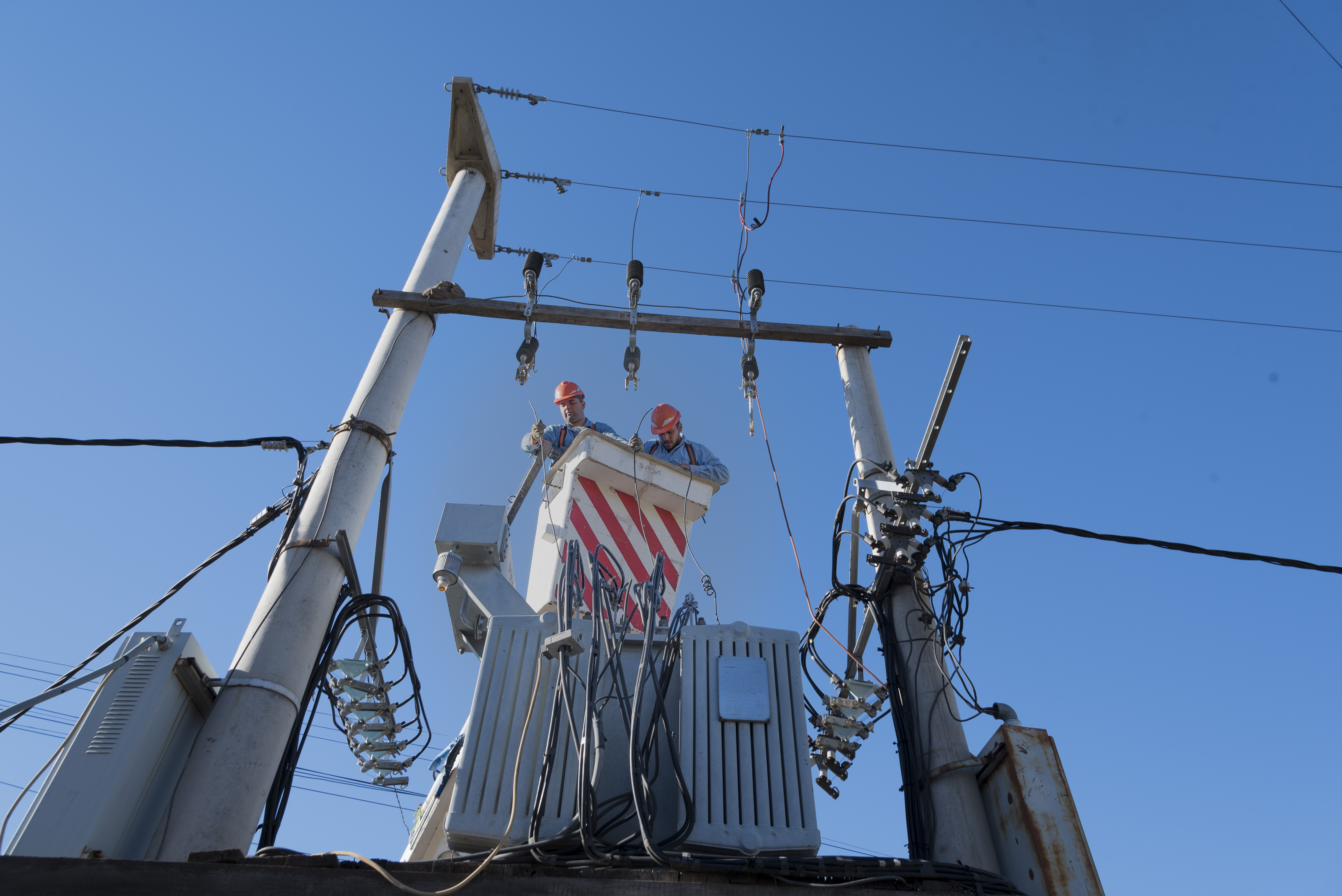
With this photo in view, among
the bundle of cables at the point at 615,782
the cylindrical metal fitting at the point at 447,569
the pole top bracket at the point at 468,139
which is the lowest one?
the bundle of cables at the point at 615,782

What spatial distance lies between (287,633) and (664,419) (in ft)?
14.2

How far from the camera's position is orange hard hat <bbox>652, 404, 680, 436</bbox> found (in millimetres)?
7879

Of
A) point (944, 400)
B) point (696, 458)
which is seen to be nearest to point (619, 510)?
point (696, 458)

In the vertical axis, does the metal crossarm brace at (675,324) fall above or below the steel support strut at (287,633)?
above

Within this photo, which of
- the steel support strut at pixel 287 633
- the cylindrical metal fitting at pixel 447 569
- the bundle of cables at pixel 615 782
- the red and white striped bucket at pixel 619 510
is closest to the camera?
the bundle of cables at pixel 615 782

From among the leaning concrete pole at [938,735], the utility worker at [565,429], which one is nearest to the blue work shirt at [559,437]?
the utility worker at [565,429]

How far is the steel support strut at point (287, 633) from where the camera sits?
136 inches

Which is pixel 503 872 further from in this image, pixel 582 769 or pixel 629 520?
pixel 629 520

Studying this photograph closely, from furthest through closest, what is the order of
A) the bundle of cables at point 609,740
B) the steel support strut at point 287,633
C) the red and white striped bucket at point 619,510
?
1. the red and white striped bucket at point 619,510
2. the steel support strut at point 287,633
3. the bundle of cables at point 609,740

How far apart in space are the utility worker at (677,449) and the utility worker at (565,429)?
1.22 ft

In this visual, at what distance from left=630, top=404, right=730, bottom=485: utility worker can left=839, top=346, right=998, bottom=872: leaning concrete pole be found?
199 centimetres

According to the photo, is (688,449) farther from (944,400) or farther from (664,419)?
(944,400)

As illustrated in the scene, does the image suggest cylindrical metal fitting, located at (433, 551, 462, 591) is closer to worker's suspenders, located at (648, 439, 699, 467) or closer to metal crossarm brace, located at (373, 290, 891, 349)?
metal crossarm brace, located at (373, 290, 891, 349)

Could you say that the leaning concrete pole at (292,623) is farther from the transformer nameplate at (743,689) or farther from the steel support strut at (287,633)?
the transformer nameplate at (743,689)
